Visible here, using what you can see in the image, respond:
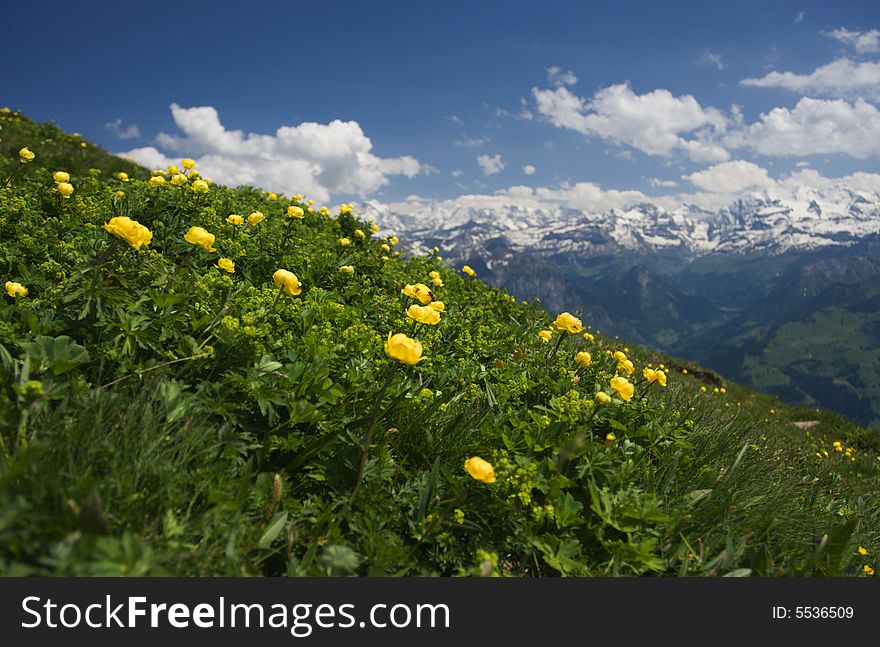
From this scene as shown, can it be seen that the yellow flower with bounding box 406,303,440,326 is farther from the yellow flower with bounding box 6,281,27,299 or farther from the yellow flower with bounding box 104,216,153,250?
the yellow flower with bounding box 6,281,27,299

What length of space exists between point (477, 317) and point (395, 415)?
304 centimetres

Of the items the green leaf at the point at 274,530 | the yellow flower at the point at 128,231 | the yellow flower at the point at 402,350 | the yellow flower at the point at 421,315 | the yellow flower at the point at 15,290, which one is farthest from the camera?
the yellow flower at the point at 421,315

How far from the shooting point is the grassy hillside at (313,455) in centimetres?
199

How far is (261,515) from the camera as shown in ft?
7.80

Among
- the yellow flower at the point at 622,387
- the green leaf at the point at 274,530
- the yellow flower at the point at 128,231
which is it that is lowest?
the green leaf at the point at 274,530

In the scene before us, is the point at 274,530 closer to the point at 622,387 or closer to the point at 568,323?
the point at 622,387

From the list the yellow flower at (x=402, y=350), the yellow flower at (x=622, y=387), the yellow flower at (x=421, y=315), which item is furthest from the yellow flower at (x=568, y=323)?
the yellow flower at (x=402, y=350)

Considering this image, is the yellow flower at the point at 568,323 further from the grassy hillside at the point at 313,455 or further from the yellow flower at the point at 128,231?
the yellow flower at the point at 128,231

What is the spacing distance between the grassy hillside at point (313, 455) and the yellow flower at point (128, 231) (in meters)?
0.02

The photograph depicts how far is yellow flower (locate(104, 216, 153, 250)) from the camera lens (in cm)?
275

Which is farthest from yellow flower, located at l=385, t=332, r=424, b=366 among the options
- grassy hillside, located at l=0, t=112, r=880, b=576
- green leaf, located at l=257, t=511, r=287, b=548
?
green leaf, located at l=257, t=511, r=287, b=548

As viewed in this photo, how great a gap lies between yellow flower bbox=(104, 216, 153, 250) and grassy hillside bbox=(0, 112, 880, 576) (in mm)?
19

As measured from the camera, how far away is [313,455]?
2.77 metres

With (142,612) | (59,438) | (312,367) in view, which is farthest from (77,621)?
(312,367)
